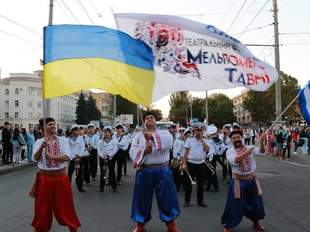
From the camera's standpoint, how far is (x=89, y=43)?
7828mm

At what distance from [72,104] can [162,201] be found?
159113 mm

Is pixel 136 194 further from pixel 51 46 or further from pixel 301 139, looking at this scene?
pixel 301 139

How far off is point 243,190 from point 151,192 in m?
1.52

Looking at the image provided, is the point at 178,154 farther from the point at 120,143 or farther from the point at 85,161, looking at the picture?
the point at 85,161

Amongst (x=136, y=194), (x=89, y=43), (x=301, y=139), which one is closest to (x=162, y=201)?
(x=136, y=194)

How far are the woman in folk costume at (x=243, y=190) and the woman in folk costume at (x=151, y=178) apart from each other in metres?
0.92

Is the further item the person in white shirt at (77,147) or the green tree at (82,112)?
the green tree at (82,112)

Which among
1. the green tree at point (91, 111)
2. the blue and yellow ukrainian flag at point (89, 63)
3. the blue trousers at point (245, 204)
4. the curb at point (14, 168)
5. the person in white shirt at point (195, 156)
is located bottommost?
the curb at point (14, 168)

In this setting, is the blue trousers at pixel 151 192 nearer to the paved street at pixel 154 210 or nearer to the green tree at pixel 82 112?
the paved street at pixel 154 210

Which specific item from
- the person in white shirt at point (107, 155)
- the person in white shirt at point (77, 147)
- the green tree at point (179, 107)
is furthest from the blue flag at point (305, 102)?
the green tree at point (179, 107)

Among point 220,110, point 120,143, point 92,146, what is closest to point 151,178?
point 120,143

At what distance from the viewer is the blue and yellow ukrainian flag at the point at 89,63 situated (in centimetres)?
761

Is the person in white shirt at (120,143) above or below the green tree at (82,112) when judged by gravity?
below

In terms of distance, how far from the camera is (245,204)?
848 cm
